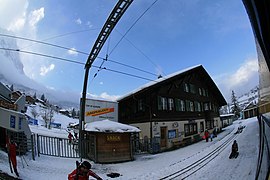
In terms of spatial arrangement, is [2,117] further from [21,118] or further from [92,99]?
[92,99]

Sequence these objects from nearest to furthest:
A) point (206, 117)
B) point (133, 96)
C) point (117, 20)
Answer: point (117, 20) < point (206, 117) < point (133, 96)

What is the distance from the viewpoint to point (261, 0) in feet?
2.24

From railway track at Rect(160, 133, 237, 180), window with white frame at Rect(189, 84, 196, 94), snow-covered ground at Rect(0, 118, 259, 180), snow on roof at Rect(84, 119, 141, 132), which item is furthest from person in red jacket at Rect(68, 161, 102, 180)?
window with white frame at Rect(189, 84, 196, 94)

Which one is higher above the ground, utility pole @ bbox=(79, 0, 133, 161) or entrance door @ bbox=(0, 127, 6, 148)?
utility pole @ bbox=(79, 0, 133, 161)

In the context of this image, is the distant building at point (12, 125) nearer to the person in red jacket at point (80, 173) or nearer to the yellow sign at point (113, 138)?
the yellow sign at point (113, 138)

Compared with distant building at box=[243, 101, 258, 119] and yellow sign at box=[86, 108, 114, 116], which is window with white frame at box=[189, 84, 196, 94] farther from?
distant building at box=[243, 101, 258, 119]

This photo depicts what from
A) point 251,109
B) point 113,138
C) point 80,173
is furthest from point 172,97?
point 80,173

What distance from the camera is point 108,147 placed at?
7.13 meters

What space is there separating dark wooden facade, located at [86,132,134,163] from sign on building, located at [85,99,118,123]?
82.1 inches

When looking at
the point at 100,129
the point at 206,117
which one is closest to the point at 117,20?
the point at 100,129

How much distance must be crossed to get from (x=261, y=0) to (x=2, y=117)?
5.68m

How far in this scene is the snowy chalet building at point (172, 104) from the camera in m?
10.6

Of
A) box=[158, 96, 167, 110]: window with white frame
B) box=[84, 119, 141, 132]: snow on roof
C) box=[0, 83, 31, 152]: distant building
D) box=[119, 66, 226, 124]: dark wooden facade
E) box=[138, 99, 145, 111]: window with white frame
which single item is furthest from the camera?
box=[158, 96, 167, 110]: window with white frame

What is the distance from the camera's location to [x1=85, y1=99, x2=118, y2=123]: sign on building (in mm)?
9180
